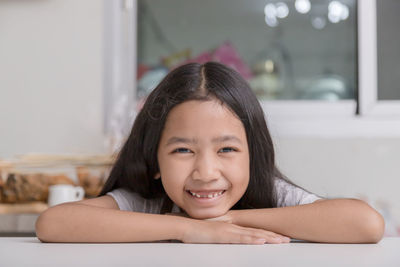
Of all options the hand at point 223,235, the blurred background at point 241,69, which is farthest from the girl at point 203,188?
the blurred background at point 241,69

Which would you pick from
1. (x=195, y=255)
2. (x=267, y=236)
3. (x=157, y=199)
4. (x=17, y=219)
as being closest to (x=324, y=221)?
(x=267, y=236)

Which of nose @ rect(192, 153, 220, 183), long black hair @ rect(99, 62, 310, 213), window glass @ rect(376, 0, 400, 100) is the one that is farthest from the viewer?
window glass @ rect(376, 0, 400, 100)

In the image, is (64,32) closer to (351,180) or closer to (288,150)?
(288,150)

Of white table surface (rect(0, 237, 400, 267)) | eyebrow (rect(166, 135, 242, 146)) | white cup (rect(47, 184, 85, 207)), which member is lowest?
white cup (rect(47, 184, 85, 207))

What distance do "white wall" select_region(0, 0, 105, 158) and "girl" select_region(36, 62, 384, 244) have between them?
44.7 inches

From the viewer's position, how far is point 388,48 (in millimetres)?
2334

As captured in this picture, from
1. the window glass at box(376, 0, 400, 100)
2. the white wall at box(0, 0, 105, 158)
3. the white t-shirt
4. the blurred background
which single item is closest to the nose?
the white t-shirt

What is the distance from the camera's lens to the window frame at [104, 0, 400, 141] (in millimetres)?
2246

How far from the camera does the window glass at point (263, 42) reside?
7.76 feet

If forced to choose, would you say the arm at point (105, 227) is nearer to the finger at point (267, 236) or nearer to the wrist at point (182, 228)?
the wrist at point (182, 228)

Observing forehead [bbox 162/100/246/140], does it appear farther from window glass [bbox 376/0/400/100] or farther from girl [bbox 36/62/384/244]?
window glass [bbox 376/0/400/100]

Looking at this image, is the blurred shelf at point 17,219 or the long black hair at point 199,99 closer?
the long black hair at point 199,99

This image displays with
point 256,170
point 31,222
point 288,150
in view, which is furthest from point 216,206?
point 288,150

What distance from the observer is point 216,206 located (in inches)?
37.6
